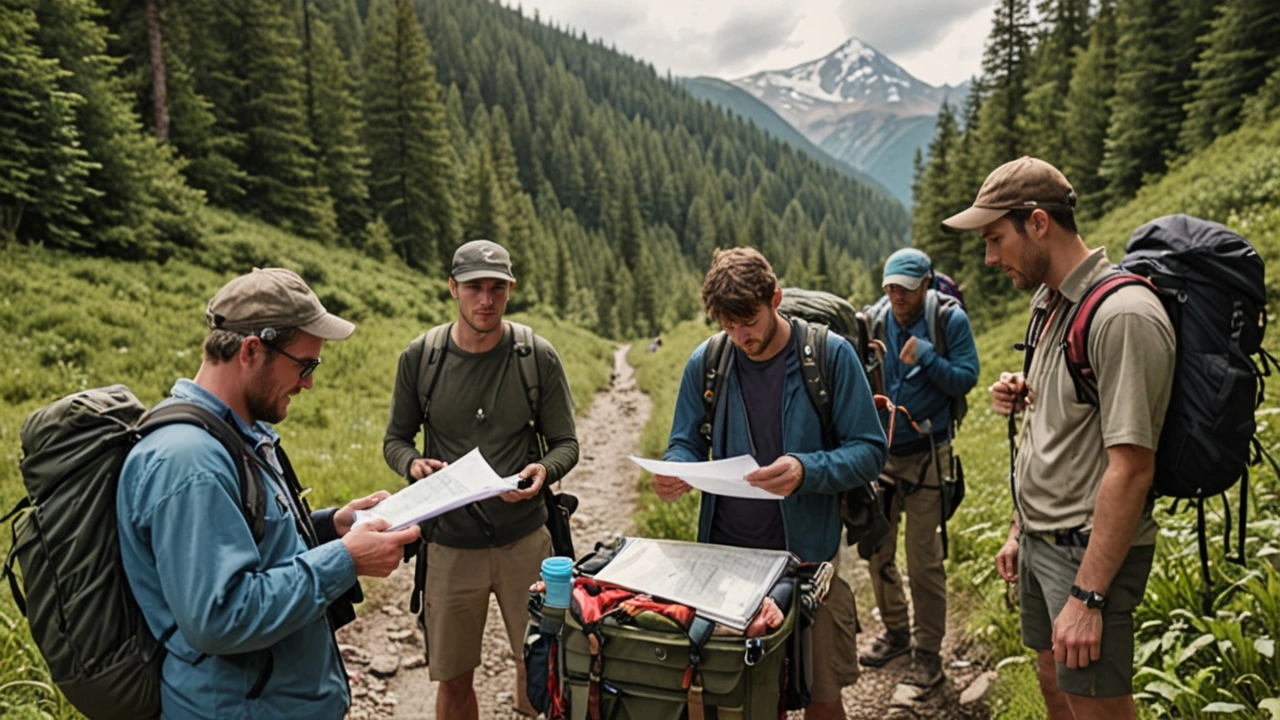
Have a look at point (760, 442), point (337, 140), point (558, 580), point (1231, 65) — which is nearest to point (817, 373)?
point (760, 442)

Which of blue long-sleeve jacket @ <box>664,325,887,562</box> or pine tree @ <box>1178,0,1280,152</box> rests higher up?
pine tree @ <box>1178,0,1280,152</box>

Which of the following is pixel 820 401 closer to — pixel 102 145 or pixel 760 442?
pixel 760 442

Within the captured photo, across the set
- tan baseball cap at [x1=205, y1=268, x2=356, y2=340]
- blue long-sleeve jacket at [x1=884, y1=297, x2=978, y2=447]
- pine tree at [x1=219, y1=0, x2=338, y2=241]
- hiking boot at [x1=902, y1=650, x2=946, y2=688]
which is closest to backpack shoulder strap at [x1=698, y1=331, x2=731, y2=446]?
tan baseball cap at [x1=205, y1=268, x2=356, y2=340]

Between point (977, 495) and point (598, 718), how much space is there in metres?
6.53

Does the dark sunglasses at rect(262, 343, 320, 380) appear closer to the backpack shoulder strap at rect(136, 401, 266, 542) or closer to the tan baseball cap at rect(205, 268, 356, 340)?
the tan baseball cap at rect(205, 268, 356, 340)

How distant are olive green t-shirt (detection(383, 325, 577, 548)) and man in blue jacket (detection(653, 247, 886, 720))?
3.36ft

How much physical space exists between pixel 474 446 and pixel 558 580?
1.61 meters

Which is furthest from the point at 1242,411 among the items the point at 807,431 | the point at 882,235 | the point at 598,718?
the point at 882,235

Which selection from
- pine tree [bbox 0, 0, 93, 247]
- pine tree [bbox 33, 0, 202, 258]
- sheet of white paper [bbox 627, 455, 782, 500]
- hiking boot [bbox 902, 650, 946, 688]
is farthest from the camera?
pine tree [bbox 33, 0, 202, 258]

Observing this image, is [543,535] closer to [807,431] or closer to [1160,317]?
[807,431]

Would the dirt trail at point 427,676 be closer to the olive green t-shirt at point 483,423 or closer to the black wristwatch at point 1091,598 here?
the black wristwatch at point 1091,598

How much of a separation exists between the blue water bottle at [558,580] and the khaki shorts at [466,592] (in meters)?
1.44

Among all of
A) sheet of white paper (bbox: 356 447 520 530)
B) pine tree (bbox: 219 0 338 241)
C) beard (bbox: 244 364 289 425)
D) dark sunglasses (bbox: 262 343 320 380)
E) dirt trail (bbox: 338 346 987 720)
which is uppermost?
pine tree (bbox: 219 0 338 241)

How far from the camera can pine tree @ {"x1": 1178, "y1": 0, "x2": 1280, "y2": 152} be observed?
2095 centimetres
